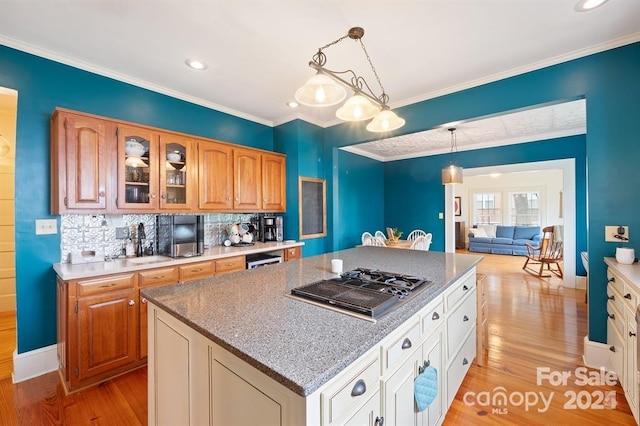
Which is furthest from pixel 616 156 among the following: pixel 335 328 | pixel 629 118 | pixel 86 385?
pixel 86 385

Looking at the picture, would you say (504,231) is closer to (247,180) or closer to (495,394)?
(495,394)

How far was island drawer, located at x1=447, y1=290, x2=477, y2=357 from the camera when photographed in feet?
5.41

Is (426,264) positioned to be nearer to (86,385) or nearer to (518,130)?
(86,385)

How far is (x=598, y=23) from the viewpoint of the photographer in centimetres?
195

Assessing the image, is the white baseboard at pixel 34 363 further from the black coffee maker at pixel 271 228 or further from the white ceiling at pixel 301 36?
the white ceiling at pixel 301 36

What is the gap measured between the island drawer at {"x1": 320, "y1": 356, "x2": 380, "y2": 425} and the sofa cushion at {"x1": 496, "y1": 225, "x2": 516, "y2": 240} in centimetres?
920

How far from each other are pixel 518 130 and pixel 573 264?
235 cm

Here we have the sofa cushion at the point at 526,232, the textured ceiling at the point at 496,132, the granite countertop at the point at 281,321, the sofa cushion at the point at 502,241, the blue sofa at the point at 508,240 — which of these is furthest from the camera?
the sofa cushion at the point at 526,232

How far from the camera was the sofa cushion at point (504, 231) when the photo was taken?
327 inches

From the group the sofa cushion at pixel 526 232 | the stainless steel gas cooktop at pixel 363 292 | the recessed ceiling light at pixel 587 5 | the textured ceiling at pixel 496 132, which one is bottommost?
the sofa cushion at pixel 526 232

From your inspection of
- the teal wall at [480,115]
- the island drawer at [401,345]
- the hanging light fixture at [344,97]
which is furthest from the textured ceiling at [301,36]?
the island drawer at [401,345]

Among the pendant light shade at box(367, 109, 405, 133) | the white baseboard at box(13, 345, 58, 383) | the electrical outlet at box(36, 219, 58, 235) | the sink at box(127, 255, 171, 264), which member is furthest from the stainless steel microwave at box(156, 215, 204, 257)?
the pendant light shade at box(367, 109, 405, 133)

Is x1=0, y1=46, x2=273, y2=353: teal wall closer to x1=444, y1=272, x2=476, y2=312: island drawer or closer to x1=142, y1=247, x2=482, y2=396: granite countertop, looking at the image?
x1=142, y1=247, x2=482, y2=396: granite countertop

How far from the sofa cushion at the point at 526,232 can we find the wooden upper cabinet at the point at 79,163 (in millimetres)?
9769
